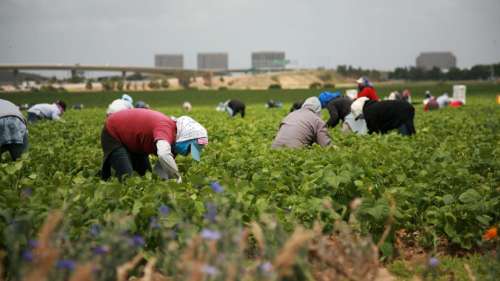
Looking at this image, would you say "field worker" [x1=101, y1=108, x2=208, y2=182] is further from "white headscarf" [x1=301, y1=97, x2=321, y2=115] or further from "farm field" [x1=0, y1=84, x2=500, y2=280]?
"white headscarf" [x1=301, y1=97, x2=321, y2=115]

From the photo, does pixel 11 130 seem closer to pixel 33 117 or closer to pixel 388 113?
pixel 388 113

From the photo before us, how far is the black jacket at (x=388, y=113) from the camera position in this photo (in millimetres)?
9508

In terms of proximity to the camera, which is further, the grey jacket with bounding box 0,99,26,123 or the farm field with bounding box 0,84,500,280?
the grey jacket with bounding box 0,99,26,123

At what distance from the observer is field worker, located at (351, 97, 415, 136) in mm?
9516

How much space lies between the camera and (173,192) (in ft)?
13.1

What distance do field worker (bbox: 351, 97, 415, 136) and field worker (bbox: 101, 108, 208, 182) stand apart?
4.94 m

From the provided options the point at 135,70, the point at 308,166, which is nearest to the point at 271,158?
the point at 308,166

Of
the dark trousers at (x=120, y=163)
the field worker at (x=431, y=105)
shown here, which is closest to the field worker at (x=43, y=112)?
the dark trousers at (x=120, y=163)

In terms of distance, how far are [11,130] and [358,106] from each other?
5.77 metres

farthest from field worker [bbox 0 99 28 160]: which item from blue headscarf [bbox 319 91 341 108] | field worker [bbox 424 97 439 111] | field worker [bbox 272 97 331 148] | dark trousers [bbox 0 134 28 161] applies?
field worker [bbox 424 97 439 111]

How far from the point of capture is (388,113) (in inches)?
377

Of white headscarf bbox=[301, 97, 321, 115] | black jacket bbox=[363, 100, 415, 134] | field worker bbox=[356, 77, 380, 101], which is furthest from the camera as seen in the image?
field worker bbox=[356, 77, 380, 101]

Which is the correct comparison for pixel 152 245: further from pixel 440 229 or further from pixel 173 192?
pixel 440 229

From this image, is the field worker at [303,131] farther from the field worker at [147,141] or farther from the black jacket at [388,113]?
the black jacket at [388,113]
